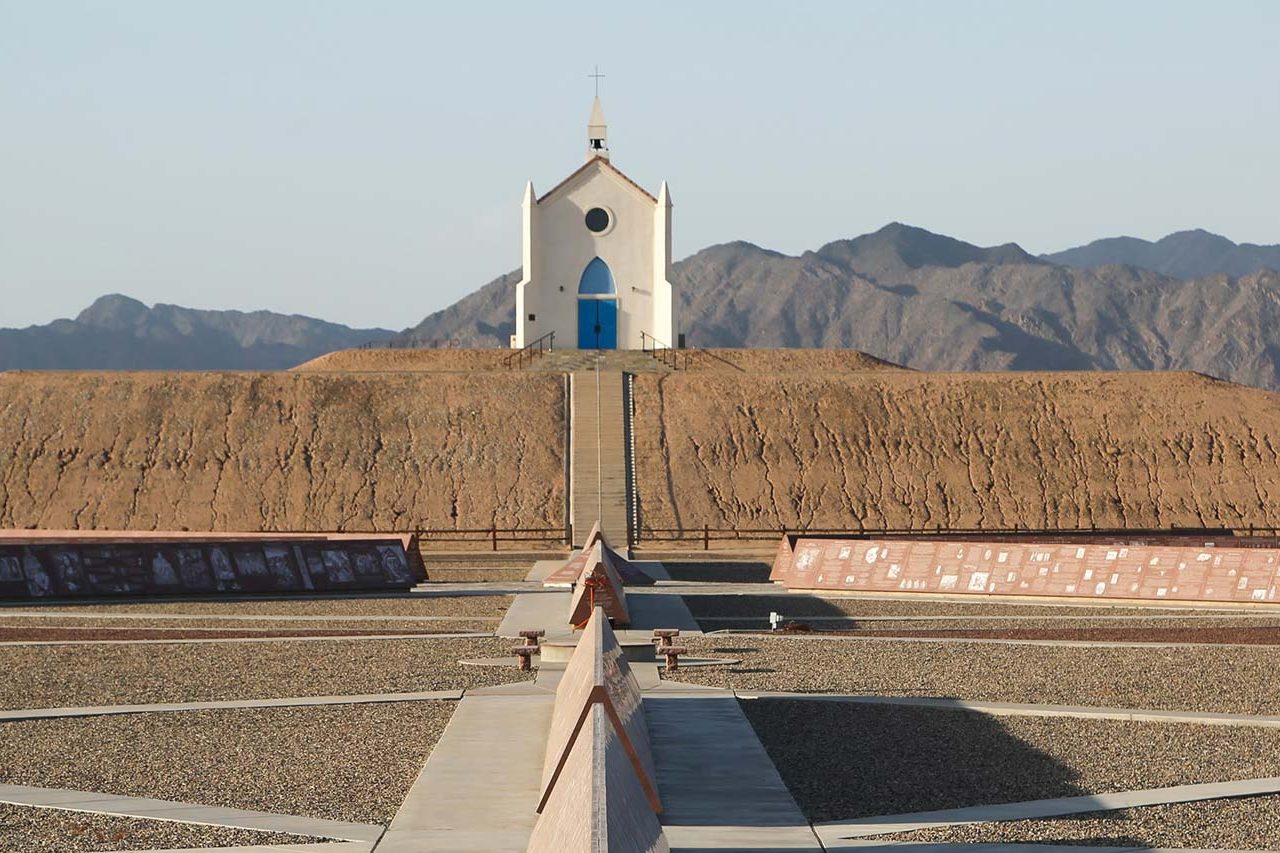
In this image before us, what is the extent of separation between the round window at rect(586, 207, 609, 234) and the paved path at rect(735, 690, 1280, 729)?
2066 inches

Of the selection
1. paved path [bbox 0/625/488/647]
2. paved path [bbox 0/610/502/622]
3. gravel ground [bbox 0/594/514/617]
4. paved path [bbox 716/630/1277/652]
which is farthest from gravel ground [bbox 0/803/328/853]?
gravel ground [bbox 0/594/514/617]

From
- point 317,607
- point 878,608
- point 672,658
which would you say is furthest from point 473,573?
point 672,658

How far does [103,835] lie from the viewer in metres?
11.6

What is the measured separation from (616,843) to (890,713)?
381 inches

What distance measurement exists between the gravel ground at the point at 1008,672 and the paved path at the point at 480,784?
3623mm

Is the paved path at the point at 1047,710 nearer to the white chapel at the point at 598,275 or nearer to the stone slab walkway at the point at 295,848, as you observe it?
the stone slab walkway at the point at 295,848

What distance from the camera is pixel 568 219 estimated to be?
6962cm

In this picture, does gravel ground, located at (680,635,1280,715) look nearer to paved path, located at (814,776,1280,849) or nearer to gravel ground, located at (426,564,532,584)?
paved path, located at (814,776,1280,849)

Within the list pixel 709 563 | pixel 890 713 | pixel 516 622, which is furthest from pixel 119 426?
pixel 890 713

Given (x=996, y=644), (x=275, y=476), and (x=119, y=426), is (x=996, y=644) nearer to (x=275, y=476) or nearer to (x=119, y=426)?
(x=275, y=476)

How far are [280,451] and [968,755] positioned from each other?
46.5 meters

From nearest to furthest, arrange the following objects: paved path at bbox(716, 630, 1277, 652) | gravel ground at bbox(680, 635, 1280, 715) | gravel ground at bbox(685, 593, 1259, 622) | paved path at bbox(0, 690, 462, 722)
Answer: paved path at bbox(0, 690, 462, 722) → gravel ground at bbox(680, 635, 1280, 715) → paved path at bbox(716, 630, 1277, 652) → gravel ground at bbox(685, 593, 1259, 622)

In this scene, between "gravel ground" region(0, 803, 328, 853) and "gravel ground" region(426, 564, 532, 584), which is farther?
"gravel ground" region(426, 564, 532, 584)

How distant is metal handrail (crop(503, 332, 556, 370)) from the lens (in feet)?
223
